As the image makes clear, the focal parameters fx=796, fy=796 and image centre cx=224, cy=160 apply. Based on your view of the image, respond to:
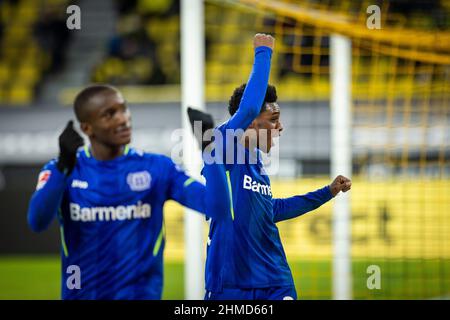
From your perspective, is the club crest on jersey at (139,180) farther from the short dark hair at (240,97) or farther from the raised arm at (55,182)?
the short dark hair at (240,97)

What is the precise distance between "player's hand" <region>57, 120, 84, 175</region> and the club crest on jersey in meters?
0.41

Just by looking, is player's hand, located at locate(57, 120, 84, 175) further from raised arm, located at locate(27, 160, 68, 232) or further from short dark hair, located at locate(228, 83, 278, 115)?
short dark hair, located at locate(228, 83, 278, 115)

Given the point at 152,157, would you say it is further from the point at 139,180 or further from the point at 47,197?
the point at 47,197

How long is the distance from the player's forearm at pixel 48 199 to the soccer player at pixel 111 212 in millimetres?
30

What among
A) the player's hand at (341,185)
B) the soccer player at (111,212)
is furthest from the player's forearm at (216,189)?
the soccer player at (111,212)

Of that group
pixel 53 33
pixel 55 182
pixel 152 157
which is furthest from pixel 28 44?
pixel 55 182

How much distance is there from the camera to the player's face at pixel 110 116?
12.9ft

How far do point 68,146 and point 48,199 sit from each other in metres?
0.28

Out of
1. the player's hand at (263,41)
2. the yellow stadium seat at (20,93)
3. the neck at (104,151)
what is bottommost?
the neck at (104,151)

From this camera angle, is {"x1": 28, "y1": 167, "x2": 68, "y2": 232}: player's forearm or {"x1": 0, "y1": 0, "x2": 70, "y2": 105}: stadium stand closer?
{"x1": 28, "y1": 167, "x2": 68, "y2": 232}: player's forearm

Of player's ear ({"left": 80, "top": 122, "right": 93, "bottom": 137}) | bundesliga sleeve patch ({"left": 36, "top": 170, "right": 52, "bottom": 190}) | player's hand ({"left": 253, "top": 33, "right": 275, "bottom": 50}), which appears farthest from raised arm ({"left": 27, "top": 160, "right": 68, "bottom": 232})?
player's hand ({"left": 253, "top": 33, "right": 275, "bottom": 50})

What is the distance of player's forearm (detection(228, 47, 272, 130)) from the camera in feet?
9.16
